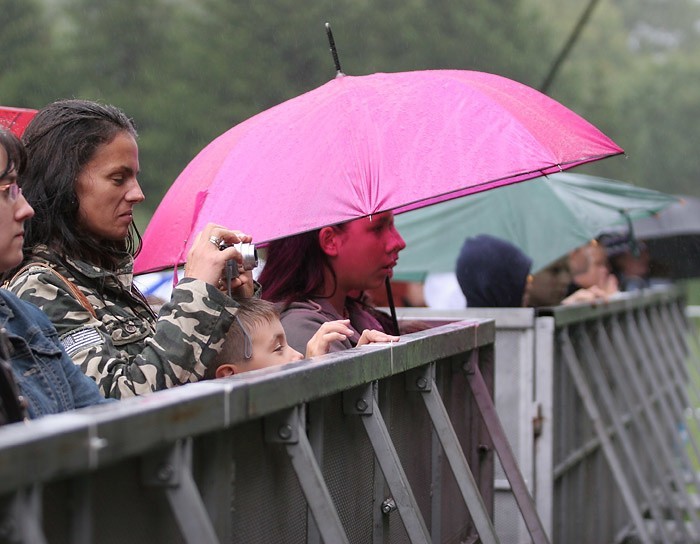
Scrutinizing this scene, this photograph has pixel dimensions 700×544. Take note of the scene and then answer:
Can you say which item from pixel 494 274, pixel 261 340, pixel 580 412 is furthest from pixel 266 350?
pixel 580 412

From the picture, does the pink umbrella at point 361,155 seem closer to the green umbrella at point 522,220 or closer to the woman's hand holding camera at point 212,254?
the woman's hand holding camera at point 212,254

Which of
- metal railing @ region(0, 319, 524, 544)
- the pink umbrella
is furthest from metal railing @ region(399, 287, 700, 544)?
metal railing @ region(0, 319, 524, 544)

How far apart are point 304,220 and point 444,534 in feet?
Answer: 3.33

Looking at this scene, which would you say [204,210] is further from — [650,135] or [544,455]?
[650,135]

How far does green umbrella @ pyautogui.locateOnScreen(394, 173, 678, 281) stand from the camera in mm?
7527

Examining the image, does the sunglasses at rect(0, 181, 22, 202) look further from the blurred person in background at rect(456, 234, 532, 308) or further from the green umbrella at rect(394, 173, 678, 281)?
the green umbrella at rect(394, 173, 678, 281)

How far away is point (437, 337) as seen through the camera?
3.61m

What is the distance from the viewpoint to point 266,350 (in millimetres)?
3492

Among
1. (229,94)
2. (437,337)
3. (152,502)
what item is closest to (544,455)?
(437,337)

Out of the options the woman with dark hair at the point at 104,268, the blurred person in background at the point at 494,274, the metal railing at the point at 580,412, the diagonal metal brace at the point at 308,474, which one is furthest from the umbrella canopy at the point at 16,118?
the blurred person in background at the point at 494,274

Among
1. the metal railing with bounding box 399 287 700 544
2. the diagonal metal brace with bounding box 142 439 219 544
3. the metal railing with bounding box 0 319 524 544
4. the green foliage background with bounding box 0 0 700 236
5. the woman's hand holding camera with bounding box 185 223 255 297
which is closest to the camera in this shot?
the metal railing with bounding box 0 319 524 544

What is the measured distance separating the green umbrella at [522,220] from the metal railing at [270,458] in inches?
137

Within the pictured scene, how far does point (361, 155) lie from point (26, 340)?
5.32ft

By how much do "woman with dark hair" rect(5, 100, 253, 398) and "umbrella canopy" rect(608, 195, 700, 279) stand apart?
11.5 metres
